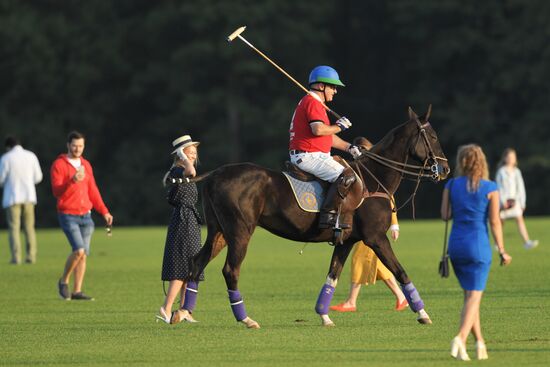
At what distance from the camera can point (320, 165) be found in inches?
575

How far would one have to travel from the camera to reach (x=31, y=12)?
60.4m

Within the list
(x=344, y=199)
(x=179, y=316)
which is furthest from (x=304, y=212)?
(x=179, y=316)

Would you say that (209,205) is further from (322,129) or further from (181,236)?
(322,129)

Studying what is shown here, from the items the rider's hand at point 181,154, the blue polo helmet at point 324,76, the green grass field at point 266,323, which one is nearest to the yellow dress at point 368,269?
the green grass field at point 266,323

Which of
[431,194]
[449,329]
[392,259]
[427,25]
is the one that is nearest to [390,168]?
[392,259]

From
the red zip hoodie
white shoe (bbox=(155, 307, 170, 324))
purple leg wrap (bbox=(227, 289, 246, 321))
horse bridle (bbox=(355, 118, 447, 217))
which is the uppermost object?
horse bridle (bbox=(355, 118, 447, 217))

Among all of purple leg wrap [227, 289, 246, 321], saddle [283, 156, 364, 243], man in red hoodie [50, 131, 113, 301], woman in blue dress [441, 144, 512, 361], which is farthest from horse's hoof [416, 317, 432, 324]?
man in red hoodie [50, 131, 113, 301]

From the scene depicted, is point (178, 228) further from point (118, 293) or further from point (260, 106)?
point (260, 106)

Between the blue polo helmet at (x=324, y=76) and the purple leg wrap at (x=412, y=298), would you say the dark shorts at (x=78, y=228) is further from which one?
the purple leg wrap at (x=412, y=298)

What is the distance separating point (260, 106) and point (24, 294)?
1715 inches

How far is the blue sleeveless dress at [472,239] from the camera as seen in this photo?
36.4ft

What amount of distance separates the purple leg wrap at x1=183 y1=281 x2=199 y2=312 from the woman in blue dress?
13.6 feet

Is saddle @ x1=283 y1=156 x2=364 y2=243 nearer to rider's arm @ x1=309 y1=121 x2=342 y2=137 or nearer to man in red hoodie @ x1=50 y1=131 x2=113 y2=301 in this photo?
rider's arm @ x1=309 y1=121 x2=342 y2=137

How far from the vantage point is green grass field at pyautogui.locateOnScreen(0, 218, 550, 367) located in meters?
12.0
